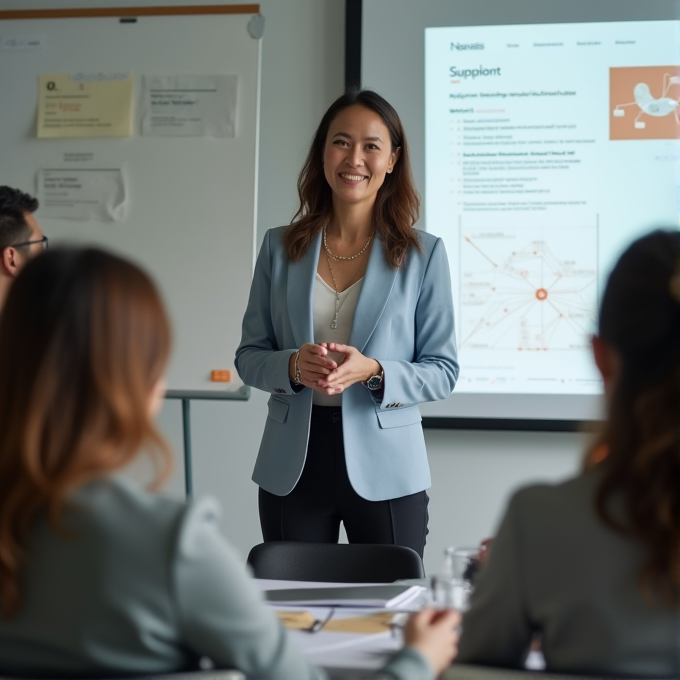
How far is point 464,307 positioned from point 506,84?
2.88 ft

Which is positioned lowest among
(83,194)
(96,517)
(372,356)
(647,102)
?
(96,517)

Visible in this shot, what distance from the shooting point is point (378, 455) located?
2.29 metres

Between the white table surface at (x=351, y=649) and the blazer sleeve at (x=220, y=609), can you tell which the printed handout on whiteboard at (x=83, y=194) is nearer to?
the white table surface at (x=351, y=649)

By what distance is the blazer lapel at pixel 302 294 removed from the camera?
237 cm

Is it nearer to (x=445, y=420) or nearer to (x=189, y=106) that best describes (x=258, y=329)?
(x=445, y=420)

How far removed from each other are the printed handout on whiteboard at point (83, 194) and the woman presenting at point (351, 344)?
1.24m

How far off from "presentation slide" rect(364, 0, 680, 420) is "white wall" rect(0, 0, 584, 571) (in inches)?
6.5

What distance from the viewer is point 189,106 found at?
3.46 m

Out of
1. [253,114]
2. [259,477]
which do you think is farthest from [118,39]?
[259,477]

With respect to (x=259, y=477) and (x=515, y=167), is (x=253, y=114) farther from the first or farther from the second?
(x=259, y=477)

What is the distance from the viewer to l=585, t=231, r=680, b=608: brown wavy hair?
95 centimetres

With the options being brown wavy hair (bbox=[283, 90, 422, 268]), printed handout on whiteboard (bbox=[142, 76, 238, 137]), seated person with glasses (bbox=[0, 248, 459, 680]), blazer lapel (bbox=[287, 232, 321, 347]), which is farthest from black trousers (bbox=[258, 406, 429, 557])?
printed handout on whiteboard (bbox=[142, 76, 238, 137])

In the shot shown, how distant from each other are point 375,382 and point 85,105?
2024 mm

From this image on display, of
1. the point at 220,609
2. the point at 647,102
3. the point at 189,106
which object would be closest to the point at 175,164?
the point at 189,106
